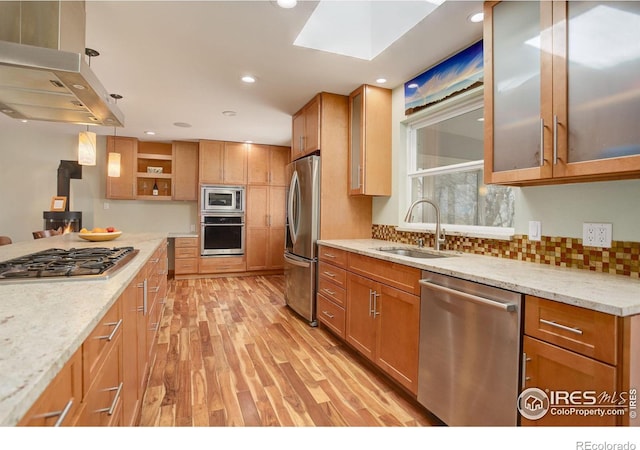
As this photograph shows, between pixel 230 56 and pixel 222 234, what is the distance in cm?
353

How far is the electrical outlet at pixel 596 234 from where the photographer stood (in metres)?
1.57

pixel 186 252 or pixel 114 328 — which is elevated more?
pixel 114 328

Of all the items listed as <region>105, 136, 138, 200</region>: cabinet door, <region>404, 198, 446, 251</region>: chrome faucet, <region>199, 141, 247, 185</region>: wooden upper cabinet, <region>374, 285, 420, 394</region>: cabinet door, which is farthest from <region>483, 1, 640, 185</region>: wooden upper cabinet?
<region>105, 136, 138, 200</region>: cabinet door

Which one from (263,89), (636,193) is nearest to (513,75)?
(636,193)

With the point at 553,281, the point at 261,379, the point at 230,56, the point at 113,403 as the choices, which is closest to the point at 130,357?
the point at 113,403

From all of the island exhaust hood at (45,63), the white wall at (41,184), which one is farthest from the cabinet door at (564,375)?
the white wall at (41,184)

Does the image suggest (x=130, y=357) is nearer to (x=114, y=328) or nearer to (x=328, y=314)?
(x=114, y=328)

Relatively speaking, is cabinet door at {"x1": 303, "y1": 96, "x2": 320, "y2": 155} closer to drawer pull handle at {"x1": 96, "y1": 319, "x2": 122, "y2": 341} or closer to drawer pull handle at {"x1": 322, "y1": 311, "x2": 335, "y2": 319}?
drawer pull handle at {"x1": 322, "y1": 311, "x2": 335, "y2": 319}

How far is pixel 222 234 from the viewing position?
5.60 m

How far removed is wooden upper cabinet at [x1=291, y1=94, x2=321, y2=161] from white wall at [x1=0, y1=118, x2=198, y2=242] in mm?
3516

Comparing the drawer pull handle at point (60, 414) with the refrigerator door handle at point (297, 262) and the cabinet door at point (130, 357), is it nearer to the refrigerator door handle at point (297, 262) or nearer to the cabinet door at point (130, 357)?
the cabinet door at point (130, 357)

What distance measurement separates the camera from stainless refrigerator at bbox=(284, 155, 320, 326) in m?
3.29

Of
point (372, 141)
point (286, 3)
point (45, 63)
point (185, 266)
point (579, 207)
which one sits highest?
point (286, 3)

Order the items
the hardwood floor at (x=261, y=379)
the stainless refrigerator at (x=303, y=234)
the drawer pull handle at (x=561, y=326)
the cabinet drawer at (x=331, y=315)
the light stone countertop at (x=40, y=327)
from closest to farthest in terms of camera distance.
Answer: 1. the light stone countertop at (x=40, y=327)
2. the drawer pull handle at (x=561, y=326)
3. the hardwood floor at (x=261, y=379)
4. the cabinet drawer at (x=331, y=315)
5. the stainless refrigerator at (x=303, y=234)
